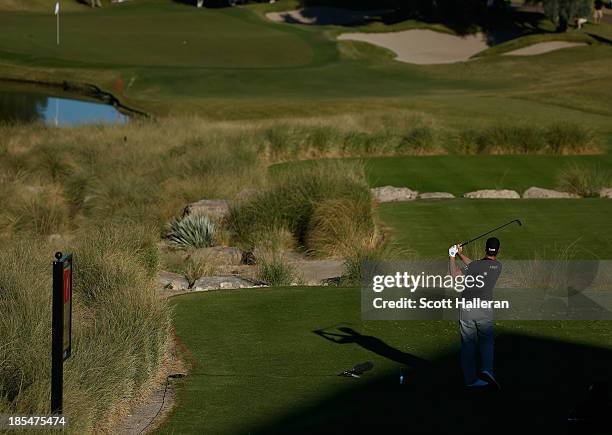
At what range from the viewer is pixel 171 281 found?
16.3 metres

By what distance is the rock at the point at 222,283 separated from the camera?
15609 millimetres

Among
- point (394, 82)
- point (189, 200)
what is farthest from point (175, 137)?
point (394, 82)

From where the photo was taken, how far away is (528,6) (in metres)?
85.6

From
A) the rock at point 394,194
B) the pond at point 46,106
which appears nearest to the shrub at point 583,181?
the rock at point 394,194

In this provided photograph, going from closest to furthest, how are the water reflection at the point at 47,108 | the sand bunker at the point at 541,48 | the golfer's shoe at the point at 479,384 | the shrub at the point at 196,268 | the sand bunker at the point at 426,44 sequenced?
the golfer's shoe at the point at 479,384 < the shrub at the point at 196,268 < the water reflection at the point at 47,108 < the sand bunker at the point at 541,48 < the sand bunker at the point at 426,44

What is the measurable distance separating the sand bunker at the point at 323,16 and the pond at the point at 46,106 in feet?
110

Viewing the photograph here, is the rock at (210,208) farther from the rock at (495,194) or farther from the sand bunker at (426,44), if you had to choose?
the sand bunker at (426,44)

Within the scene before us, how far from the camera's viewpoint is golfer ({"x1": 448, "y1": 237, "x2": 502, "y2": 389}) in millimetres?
10070

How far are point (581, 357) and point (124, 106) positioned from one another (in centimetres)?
3730

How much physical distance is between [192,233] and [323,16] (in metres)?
69.8

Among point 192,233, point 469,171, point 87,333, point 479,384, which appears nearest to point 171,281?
point 192,233

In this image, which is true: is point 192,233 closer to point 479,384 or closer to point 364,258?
point 364,258

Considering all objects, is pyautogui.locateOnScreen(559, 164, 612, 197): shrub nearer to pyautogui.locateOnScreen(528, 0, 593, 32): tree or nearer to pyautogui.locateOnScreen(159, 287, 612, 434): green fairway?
pyautogui.locateOnScreen(159, 287, 612, 434): green fairway

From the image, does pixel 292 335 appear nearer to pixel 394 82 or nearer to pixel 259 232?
pixel 259 232
